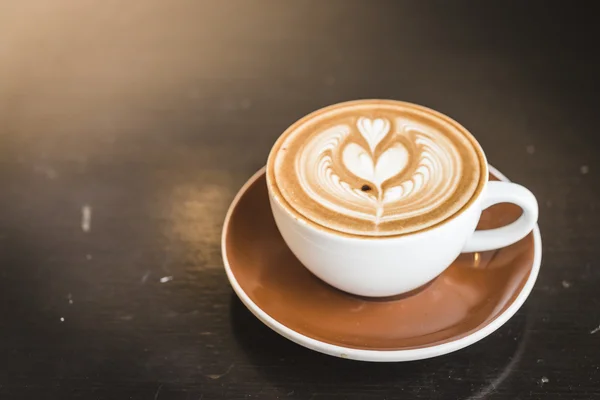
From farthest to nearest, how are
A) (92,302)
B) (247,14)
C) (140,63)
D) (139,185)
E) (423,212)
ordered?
(247,14)
(140,63)
(139,185)
(92,302)
(423,212)

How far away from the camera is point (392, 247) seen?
0.50 meters

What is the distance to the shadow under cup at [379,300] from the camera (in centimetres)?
54

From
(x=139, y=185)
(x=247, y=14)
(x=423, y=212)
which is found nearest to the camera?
(x=423, y=212)

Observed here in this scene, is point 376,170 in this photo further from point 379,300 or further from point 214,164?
point 214,164

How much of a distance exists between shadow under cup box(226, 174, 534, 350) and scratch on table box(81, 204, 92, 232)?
0.59ft

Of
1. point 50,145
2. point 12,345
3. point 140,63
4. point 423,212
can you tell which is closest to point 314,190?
point 423,212

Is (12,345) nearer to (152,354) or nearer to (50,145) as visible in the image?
(152,354)

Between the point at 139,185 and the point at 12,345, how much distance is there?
24cm

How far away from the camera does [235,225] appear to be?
0.65m

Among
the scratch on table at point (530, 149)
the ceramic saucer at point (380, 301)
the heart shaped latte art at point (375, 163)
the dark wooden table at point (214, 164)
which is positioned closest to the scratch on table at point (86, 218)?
the dark wooden table at point (214, 164)

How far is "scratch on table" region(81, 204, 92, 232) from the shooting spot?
712 mm

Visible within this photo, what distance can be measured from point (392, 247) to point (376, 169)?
4.2 inches

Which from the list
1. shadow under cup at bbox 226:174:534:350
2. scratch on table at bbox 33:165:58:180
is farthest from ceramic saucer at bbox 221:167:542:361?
scratch on table at bbox 33:165:58:180

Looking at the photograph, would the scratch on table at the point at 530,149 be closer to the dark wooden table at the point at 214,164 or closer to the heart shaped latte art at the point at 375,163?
the dark wooden table at the point at 214,164
